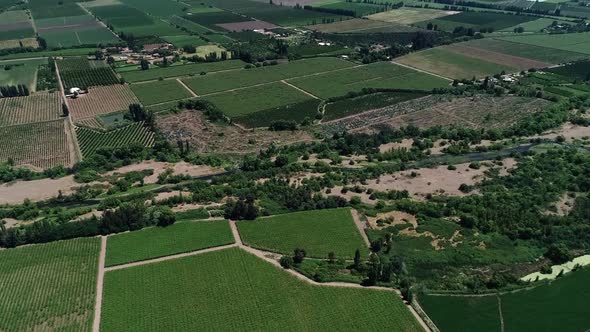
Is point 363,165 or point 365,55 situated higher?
point 365,55

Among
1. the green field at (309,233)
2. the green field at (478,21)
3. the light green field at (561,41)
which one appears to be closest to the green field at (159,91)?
the green field at (309,233)

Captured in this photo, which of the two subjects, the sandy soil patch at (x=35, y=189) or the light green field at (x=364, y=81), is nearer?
the sandy soil patch at (x=35, y=189)

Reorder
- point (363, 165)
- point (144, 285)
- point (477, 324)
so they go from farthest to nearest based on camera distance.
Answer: point (363, 165)
point (144, 285)
point (477, 324)

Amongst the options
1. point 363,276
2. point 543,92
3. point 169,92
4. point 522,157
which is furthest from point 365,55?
point 363,276

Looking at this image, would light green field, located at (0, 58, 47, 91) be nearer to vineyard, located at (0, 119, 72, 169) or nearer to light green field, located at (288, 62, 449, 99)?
vineyard, located at (0, 119, 72, 169)

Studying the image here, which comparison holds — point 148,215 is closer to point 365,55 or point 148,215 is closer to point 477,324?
point 477,324

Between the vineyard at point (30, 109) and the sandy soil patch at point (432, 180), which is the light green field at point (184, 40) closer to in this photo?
the vineyard at point (30, 109)
